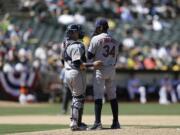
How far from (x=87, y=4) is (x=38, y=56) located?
5654mm

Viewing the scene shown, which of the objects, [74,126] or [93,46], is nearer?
[74,126]

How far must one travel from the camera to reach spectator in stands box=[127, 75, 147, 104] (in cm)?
2683

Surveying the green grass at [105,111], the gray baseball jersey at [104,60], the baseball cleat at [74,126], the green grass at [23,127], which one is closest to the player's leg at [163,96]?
the green grass at [105,111]

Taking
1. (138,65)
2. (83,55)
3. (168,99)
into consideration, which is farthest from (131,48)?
(83,55)

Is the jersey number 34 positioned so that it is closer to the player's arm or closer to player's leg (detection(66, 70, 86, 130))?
the player's arm

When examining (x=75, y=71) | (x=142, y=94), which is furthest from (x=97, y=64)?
(x=142, y=94)

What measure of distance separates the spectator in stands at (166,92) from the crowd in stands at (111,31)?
0.86 metres

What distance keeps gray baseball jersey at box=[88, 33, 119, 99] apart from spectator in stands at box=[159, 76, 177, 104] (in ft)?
48.0

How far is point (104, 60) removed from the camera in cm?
1216

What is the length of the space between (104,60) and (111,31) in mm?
17916

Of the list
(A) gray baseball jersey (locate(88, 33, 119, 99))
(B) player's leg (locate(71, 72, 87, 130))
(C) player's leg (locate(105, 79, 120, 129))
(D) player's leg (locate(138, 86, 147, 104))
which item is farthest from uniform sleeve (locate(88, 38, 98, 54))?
(D) player's leg (locate(138, 86, 147, 104))

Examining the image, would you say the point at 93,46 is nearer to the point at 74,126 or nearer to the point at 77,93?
the point at 77,93

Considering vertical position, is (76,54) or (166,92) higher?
(76,54)

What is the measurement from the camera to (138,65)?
91.9 ft
